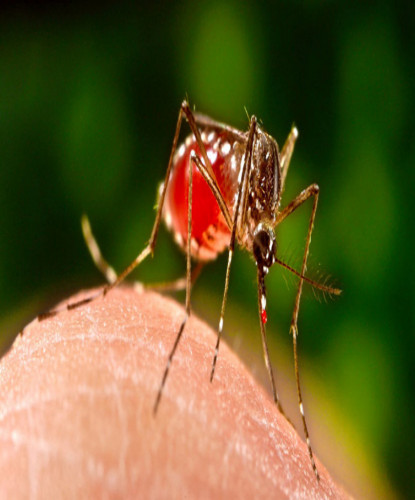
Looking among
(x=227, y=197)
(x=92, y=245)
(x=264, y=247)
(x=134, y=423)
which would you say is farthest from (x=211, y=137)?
(x=92, y=245)

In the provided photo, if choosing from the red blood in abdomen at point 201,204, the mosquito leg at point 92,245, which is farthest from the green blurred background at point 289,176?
the red blood in abdomen at point 201,204

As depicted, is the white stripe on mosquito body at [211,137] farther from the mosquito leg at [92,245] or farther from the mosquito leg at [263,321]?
the mosquito leg at [92,245]

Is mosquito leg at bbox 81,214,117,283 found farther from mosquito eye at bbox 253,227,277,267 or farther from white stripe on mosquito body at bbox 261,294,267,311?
white stripe on mosquito body at bbox 261,294,267,311

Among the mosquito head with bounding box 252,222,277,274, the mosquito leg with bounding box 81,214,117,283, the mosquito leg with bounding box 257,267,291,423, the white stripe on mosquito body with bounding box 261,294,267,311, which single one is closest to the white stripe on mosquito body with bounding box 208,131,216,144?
the mosquito head with bounding box 252,222,277,274

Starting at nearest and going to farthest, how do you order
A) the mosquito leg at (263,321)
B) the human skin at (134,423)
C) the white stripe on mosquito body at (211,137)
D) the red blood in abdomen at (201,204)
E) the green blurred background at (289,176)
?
1. the human skin at (134,423)
2. the mosquito leg at (263,321)
3. the red blood in abdomen at (201,204)
4. the white stripe on mosquito body at (211,137)
5. the green blurred background at (289,176)

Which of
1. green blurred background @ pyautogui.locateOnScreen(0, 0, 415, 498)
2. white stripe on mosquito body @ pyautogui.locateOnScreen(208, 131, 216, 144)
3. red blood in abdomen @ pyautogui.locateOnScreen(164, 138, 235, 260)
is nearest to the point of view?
red blood in abdomen @ pyautogui.locateOnScreen(164, 138, 235, 260)
